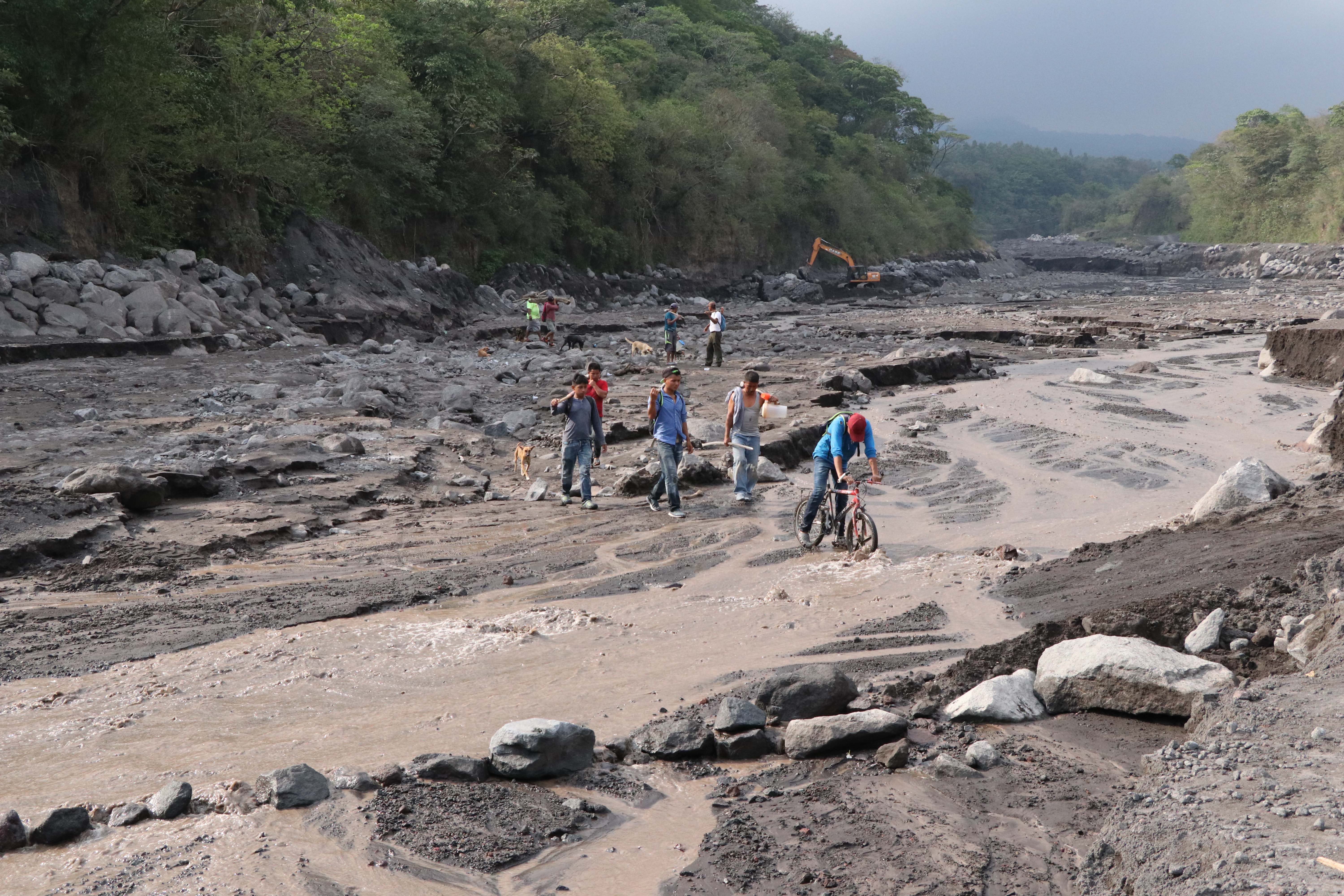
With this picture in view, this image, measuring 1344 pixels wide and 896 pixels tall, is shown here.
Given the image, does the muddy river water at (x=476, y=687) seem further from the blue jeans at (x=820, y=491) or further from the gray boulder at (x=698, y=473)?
the gray boulder at (x=698, y=473)

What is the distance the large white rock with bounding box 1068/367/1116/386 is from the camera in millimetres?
19062

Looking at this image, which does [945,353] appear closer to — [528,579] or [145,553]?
[528,579]

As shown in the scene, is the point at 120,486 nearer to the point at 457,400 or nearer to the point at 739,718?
the point at 739,718

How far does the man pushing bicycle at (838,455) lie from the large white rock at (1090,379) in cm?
1215

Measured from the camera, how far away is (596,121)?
41.7 metres

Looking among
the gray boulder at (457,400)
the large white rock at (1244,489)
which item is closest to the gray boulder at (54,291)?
the gray boulder at (457,400)

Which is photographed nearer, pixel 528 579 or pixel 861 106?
pixel 528 579

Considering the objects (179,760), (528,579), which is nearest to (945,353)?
(528,579)

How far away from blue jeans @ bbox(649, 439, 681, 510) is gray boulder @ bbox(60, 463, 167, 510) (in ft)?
16.2

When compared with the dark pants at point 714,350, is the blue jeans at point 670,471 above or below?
below

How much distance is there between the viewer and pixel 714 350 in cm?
2184

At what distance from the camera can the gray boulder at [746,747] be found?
4840mm

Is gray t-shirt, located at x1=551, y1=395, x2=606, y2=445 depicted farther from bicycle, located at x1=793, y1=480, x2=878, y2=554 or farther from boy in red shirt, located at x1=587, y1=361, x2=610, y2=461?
bicycle, located at x1=793, y1=480, x2=878, y2=554

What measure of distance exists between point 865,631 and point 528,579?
9.57ft
